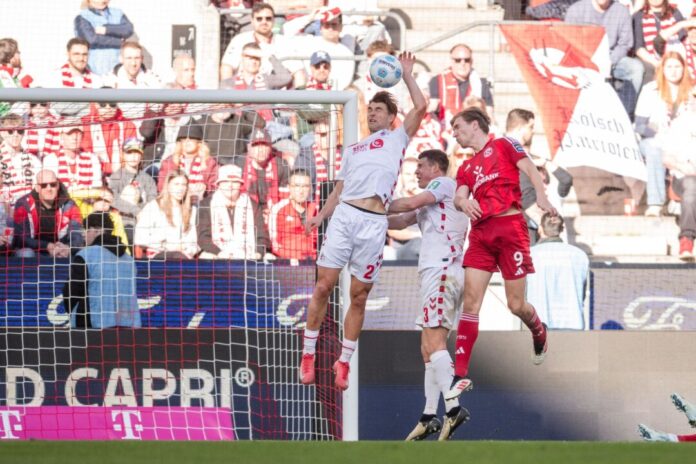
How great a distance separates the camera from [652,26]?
1427 cm

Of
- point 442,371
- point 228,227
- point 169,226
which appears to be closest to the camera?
point 442,371

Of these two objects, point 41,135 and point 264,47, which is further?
point 264,47

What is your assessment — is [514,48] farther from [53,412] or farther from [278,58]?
[53,412]

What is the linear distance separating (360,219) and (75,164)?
4.03 m

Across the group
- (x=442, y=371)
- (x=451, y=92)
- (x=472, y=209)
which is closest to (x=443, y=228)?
(x=472, y=209)

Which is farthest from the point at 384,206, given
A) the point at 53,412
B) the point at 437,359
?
the point at 53,412

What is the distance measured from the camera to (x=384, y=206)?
8180mm

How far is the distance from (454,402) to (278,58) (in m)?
7.18

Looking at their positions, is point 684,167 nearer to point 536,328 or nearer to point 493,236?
point 536,328

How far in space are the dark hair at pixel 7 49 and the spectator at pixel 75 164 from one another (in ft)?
10.8

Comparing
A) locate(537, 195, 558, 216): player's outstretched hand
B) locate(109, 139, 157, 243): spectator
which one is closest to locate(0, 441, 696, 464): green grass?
locate(537, 195, 558, 216): player's outstretched hand

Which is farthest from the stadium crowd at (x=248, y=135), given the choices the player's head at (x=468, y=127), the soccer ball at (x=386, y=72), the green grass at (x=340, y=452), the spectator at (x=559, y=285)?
the green grass at (x=340, y=452)

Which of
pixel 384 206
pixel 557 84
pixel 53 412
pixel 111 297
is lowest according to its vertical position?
pixel 53 412

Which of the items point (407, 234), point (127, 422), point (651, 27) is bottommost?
point (127, 422)
